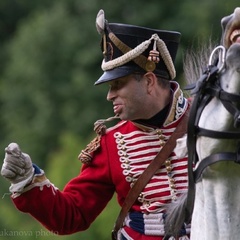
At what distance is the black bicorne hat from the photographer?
6422mm

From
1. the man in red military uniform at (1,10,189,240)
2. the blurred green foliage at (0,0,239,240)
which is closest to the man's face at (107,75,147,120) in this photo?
the man in red military uniform at (1,10,189,240)

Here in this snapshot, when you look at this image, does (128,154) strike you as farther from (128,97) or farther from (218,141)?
(218,141)

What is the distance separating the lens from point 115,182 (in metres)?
6.61

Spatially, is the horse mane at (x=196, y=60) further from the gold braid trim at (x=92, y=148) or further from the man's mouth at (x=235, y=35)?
the man's mouth at (x=235, y=35)

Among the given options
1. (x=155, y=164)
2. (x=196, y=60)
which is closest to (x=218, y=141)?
(x=196, y=60)

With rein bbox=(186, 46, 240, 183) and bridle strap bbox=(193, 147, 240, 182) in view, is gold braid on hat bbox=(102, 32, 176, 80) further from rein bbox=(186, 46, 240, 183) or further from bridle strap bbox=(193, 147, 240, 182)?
bridle strap bbox=(193, 147, 240, 182)

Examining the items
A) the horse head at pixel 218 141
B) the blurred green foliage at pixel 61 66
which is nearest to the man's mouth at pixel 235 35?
the horse head at pixel 218 141

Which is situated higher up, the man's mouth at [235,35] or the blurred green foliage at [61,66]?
the man's mouth at [235,35]

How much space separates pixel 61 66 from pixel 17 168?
80.9 ft

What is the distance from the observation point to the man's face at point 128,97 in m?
6.41

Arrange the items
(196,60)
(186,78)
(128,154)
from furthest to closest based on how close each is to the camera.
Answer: (128,154)
(186,78)
(196,60)

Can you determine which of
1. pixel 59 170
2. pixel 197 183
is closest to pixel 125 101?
pixel 197 183

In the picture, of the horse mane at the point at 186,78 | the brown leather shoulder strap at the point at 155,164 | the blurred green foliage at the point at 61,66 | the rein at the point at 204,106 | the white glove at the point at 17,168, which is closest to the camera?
the rein at the point at 204,106

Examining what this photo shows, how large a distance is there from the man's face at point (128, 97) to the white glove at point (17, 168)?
488mm
